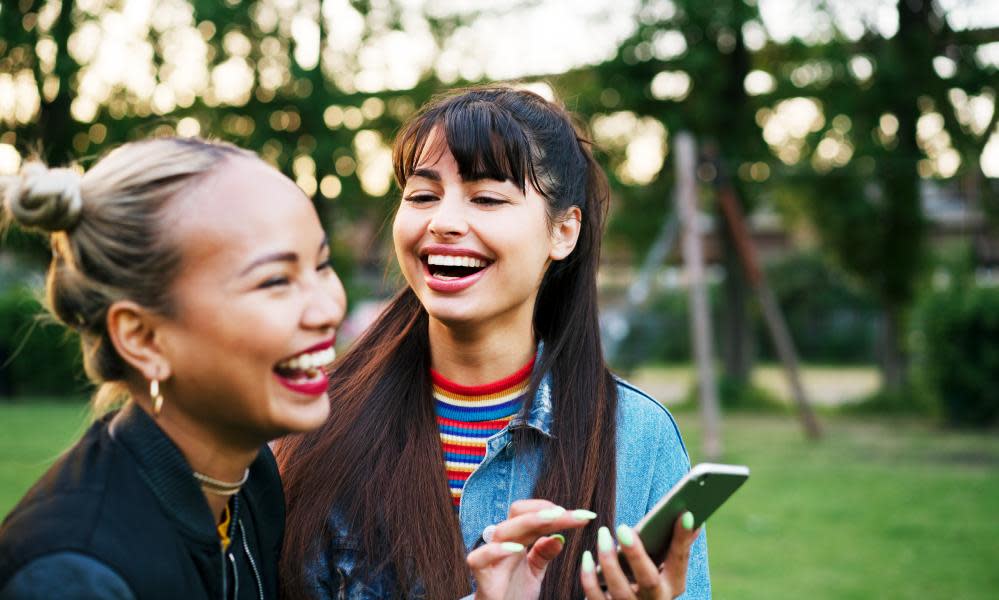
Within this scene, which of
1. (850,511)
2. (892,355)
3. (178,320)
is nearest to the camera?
(178,320)

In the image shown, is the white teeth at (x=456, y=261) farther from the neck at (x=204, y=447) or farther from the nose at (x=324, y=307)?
the neck at (x=204, y=447)

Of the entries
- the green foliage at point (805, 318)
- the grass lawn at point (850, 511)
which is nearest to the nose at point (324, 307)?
the grass lawn at point (850, 511)

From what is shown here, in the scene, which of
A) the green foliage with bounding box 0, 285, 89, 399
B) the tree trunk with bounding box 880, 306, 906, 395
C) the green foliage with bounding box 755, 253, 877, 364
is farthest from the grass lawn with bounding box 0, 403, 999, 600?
the green foliage with bounding box 755, 253, 877, 364

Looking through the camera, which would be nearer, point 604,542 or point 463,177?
point 604,542

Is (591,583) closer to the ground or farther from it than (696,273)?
farther from it

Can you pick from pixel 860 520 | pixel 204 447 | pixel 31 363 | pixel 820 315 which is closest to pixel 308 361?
pixel 204 447

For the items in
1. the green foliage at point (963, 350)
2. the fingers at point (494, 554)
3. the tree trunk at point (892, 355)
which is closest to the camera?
the fingers at point (494, 554)

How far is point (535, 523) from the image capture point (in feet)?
6.35

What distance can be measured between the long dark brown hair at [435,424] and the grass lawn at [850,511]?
0.59m

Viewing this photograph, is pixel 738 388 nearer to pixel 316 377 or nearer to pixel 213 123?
pixel 213 123

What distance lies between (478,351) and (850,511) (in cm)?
601

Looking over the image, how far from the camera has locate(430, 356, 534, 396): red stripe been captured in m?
2.59

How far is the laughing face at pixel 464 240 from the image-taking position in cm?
245

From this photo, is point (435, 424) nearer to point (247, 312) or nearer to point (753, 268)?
point (247, 312)
